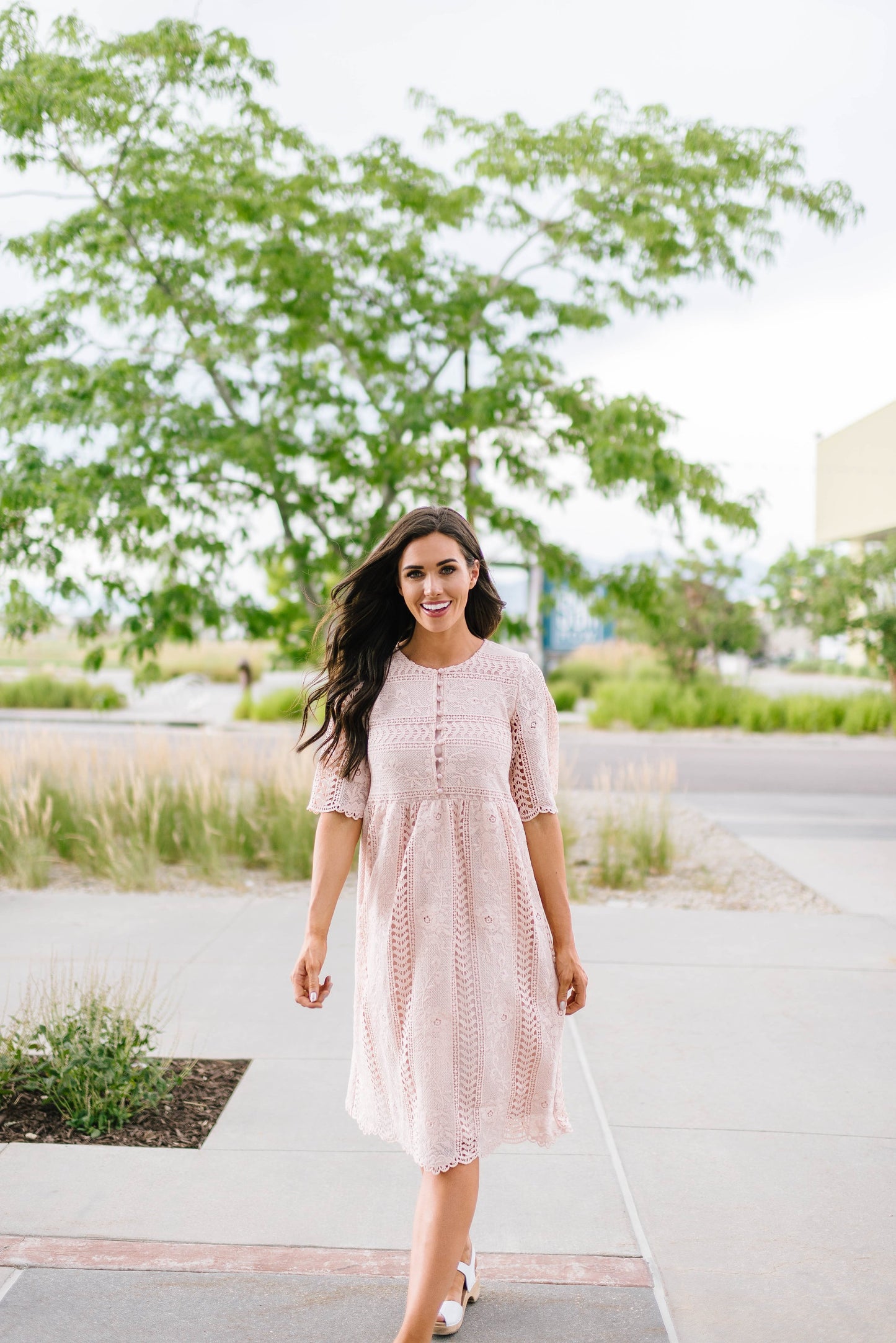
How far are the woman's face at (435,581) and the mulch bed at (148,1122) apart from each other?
1981 mm

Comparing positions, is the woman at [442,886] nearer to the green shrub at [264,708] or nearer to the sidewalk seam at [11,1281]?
the sidewalk seam at [11,1281]

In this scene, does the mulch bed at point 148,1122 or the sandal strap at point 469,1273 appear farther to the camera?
the mulch bed at point 148,1122

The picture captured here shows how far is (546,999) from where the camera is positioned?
262 cm

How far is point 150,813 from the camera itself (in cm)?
790

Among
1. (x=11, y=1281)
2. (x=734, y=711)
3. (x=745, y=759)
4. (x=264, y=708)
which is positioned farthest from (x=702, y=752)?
(x=11, y=1281)

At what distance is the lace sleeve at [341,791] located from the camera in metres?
2.67

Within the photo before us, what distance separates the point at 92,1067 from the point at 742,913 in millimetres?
4232

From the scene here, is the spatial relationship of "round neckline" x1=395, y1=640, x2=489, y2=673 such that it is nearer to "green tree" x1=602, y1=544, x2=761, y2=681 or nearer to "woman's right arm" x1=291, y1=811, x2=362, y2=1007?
"woman's right arm" x1=291, y1=811, x2=362, y2=1007

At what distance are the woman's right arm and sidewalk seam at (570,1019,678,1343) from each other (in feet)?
3.51

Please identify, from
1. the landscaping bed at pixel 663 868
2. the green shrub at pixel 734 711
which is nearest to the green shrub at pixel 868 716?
the green shrub at pixel 734 711

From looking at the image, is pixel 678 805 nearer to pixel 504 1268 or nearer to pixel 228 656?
pixel 504 1268

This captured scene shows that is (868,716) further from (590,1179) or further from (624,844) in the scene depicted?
(590,1179)

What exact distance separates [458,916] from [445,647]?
1.97ft

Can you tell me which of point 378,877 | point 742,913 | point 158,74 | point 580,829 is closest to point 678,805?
point 580,829
